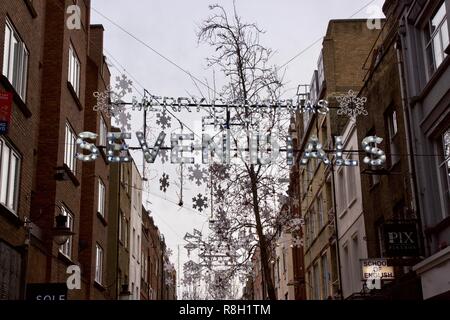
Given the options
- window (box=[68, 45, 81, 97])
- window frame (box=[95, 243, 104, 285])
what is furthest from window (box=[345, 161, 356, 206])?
window (box=[68, 45, 81, 97])

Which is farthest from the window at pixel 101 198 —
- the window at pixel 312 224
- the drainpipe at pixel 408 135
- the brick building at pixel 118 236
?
the drainpipe at pixel 408 135

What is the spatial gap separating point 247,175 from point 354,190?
658cm

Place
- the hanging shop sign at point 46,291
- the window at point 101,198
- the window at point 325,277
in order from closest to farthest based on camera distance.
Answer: the hanging shop sign at point 46,291 < the window at point 101,198 < the window at point 325,277

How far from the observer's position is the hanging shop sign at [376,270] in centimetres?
1950

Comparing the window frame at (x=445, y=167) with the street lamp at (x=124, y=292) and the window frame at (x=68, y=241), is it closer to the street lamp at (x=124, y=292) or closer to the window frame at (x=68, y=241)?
the window frame at (x=68, y=241)

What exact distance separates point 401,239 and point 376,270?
7.02 ft

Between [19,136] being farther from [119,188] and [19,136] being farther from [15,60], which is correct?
[119,188]

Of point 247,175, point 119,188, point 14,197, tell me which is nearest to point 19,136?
point 14,197

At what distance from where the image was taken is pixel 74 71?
936 inches

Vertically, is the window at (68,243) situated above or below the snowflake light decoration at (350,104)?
below

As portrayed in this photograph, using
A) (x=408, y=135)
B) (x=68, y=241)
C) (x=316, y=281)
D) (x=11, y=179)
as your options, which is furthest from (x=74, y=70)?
(x=316, y=281)

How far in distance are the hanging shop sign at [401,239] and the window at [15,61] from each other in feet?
33.1

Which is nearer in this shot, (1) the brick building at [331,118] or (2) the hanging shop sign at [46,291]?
(2) the hanging shop sign at [46,291]

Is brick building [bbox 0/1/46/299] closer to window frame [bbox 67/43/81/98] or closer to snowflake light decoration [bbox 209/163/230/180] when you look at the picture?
window frame [bbox 67/43/81/98]
